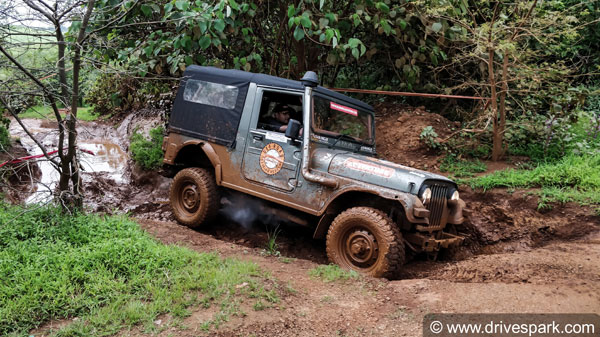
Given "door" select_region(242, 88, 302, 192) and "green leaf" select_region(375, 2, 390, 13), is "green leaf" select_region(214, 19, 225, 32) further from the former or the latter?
"green leaf" select_region(375, 2, 390, 13)

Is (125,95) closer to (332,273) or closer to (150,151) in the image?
(150,151)

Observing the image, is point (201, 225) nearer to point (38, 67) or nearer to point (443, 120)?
point (38, 67)

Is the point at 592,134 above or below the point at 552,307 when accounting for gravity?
above

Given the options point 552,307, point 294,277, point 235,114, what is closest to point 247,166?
point 235,114

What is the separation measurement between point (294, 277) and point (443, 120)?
206 inches

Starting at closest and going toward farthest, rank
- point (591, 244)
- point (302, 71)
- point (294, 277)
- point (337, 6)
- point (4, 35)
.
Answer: point (4, 35), point (294, 277), point (591, 244), point (337, 6), point (302, 71)

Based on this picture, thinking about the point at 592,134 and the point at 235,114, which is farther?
the point at 592,134

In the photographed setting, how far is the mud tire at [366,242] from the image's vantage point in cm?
460

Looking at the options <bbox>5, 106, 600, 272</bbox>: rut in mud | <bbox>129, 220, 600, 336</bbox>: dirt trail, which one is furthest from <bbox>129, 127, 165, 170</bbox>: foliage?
<bbox>129, 220, 600, 336</bbox>: dirt trail

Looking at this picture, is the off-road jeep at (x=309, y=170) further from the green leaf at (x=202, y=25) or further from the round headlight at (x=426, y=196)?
the green leaf at (x=202, y=25)

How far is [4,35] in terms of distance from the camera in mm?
4219

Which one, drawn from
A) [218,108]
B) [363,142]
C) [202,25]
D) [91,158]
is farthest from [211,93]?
[91,158]

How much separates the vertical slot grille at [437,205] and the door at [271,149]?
158 centimetres

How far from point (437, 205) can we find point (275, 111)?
236 cm
